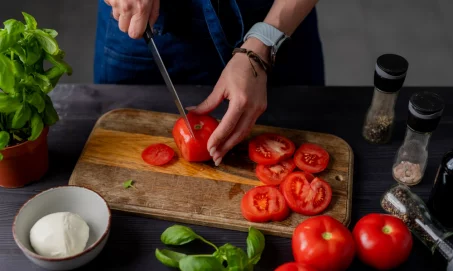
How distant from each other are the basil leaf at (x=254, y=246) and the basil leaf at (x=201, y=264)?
9cm

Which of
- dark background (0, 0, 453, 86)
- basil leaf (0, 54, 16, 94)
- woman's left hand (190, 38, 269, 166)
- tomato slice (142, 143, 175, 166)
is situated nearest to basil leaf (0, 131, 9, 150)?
basil leaf (0, 54, 16, 94)

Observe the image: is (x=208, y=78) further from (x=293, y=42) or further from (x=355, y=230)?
(x=355, y=230)

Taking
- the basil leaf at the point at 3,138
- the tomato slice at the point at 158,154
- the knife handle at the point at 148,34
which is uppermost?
the knife handle at the point at 148,34

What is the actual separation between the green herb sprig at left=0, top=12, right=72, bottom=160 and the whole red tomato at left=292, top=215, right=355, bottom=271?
2.19 feet

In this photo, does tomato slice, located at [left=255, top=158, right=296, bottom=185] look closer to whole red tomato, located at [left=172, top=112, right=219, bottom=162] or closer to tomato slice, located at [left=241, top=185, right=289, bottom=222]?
tomato slice, located at [left=241, top=185, right=289, bottom=222]

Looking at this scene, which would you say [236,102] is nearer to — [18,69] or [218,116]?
[218,116]

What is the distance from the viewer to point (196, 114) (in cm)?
162

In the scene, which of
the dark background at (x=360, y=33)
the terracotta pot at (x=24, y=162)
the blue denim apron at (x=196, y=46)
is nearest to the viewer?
the terracotta pot at (x=24, y=162)

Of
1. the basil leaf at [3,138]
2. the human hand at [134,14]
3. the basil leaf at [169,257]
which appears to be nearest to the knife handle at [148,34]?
the human hand at [134,14]

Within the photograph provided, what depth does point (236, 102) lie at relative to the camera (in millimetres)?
1536

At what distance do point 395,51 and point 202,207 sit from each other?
2.18 m

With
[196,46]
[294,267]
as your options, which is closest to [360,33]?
[196,46]

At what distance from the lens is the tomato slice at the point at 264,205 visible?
1.43 meters

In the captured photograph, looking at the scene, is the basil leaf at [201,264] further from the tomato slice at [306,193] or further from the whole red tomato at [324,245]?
the tomato slice at [306,193]
